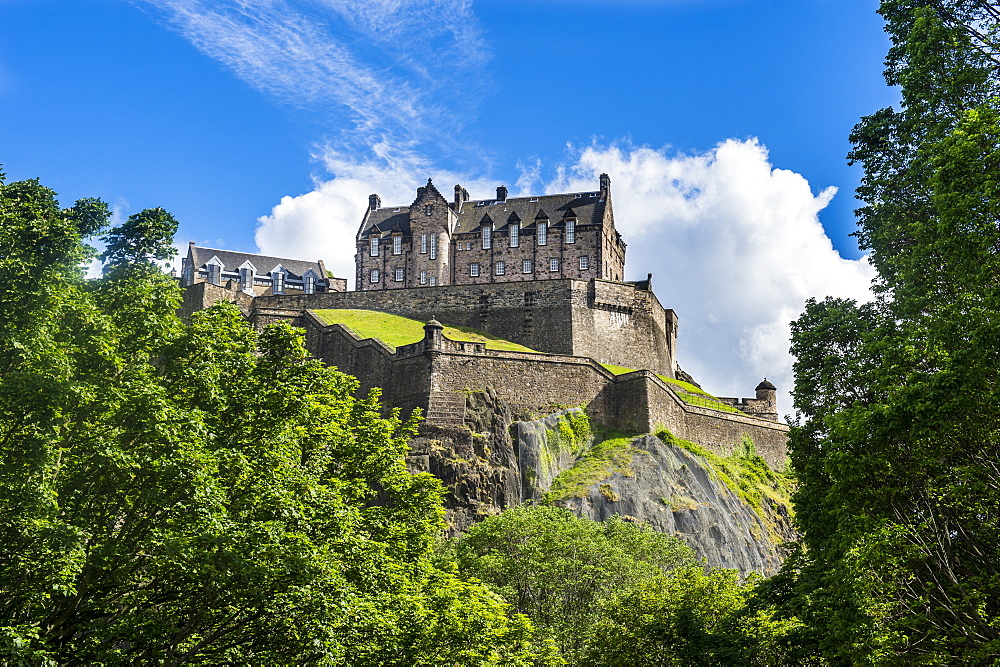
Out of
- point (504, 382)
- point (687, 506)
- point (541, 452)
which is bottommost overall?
point (687, 506)

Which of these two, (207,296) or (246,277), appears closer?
(207,296)

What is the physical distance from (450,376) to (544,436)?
6.60 m

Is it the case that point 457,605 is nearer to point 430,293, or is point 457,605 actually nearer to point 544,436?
point 544,436

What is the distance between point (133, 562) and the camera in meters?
21.4

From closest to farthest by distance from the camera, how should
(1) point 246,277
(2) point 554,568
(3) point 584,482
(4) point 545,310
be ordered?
(2) point 554,568 → (3) point 584,482 → (4) point 545,310 → (1) point 246,277

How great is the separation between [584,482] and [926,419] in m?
36.8

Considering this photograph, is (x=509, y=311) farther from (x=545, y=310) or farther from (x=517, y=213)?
Answer: (x=517, y=213)

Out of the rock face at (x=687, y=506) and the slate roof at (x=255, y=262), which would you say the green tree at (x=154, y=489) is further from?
the slate roof at (x=255, y=262)

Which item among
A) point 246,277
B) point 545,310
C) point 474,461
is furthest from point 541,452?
point 246,277

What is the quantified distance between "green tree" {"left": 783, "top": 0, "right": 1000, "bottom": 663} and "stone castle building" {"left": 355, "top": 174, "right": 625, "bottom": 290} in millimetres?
56697

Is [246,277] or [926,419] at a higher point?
[246,277]

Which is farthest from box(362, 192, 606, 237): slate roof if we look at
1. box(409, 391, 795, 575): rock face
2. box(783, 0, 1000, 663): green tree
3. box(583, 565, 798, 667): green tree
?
box(783, 0, 1000, 663): green tree

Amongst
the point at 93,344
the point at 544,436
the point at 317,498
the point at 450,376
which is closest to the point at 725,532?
the point at 544,436

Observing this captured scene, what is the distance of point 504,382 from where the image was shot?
6091 centimetres
